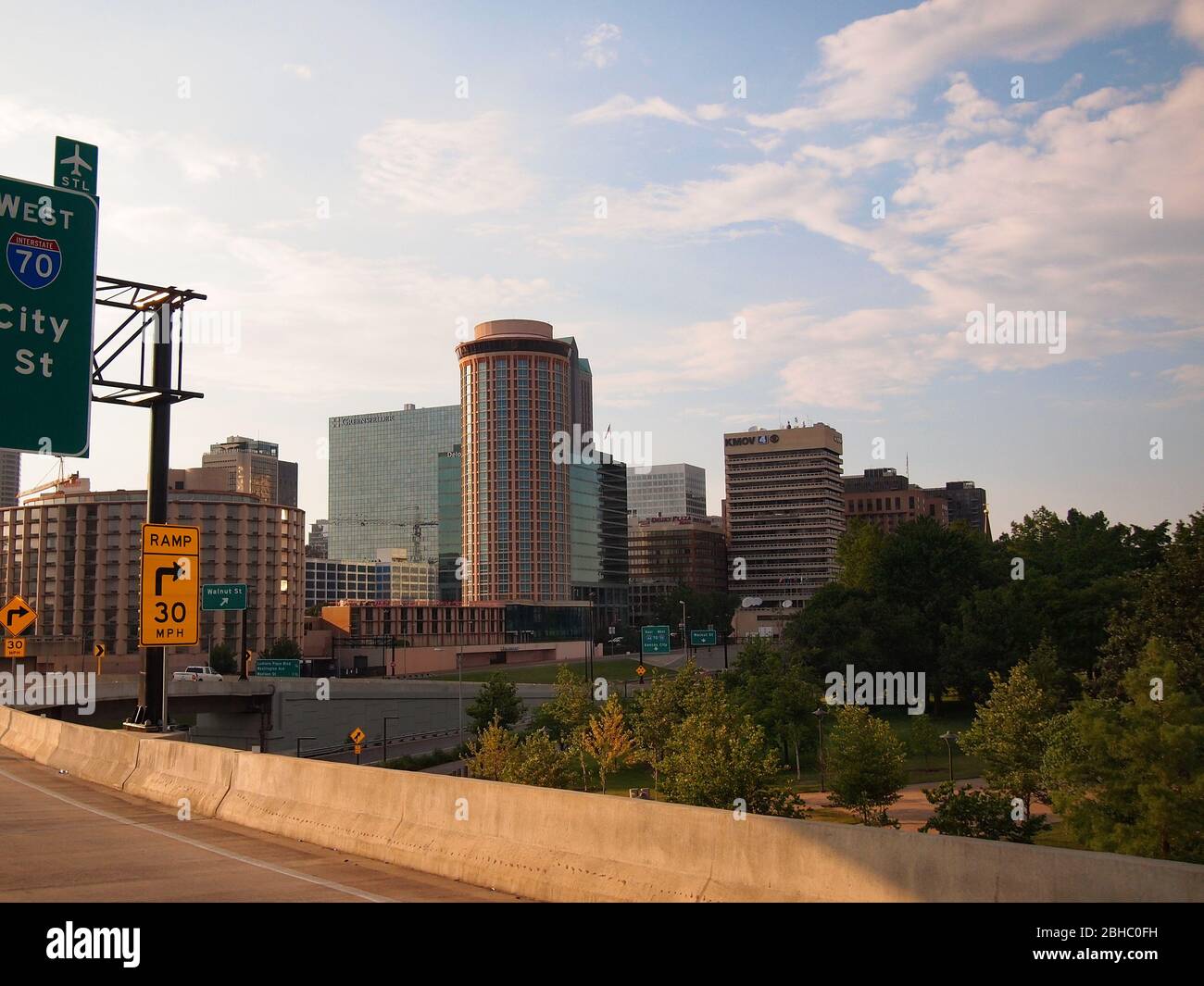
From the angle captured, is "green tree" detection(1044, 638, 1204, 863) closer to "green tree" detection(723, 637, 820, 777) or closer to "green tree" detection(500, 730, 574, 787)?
"green tree" detection(500, 730, 574, 787)

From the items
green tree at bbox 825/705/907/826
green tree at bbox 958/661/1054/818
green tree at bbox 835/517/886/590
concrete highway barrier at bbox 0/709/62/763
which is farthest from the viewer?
green tree at bbox 835/517/886/590

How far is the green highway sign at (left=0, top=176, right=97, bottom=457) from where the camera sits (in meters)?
15.6

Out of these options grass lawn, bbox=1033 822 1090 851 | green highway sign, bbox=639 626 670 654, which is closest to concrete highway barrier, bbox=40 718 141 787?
grass lawn, bbox=1033 822 1090 851

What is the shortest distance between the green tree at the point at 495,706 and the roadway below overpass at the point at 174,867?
61.3 m

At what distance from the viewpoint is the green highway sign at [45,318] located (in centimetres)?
1555

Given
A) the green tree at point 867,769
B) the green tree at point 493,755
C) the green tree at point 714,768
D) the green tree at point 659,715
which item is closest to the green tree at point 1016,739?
the green tree at point 867,769

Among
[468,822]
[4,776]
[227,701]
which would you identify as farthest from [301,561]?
[468,822]

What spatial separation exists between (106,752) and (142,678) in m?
1.76

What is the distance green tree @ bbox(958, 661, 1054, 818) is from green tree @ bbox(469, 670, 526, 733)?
38773 millimetres

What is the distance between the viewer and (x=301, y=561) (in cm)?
15738

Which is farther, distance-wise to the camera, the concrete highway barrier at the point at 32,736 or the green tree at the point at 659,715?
the green tree at the point at 659,715

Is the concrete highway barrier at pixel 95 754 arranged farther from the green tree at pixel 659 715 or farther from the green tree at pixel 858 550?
the green tree at pixel 858 550

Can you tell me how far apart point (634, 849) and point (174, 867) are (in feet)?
19.1

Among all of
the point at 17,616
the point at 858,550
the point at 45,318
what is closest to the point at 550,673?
the point at 858,550
